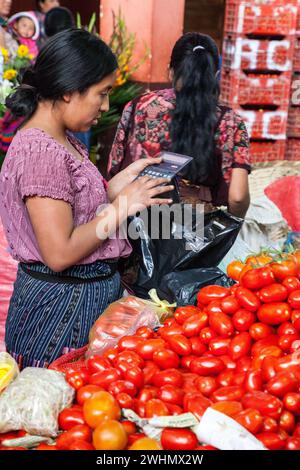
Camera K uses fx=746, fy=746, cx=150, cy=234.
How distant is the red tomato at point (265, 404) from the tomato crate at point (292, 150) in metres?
4.95

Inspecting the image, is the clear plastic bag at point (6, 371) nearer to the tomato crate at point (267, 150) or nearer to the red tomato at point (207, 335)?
the red tomato at point (207, 335)

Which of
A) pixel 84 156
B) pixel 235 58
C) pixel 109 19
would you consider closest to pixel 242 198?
pixel 84 156

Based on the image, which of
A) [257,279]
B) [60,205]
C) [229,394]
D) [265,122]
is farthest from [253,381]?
[265,122]

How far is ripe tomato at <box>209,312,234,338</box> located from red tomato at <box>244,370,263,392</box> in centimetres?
28

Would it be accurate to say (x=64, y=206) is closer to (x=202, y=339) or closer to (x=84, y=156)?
(x=84, y=156)

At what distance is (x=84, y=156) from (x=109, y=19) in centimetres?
420

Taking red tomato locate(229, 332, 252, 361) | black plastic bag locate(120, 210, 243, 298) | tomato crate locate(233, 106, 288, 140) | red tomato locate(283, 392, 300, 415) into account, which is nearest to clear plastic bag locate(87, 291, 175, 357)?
black plastic bag locate(120, 210, 243, 298)

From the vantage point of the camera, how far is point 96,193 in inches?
94.0

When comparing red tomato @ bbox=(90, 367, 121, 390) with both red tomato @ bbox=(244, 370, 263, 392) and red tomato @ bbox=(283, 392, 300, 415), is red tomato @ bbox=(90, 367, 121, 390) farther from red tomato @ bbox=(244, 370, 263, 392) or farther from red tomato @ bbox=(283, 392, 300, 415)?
red tomato @ bbox=(283, 392, 300, 415)

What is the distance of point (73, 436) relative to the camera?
1.70 m

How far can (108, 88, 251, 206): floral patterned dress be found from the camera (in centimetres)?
315

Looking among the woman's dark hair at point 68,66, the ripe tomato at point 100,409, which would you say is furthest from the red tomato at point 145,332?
the woman's dark hair at point 68,66

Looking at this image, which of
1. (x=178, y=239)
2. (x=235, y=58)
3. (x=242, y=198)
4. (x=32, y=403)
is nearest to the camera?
(x=32, y=403)

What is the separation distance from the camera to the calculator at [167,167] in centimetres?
246
